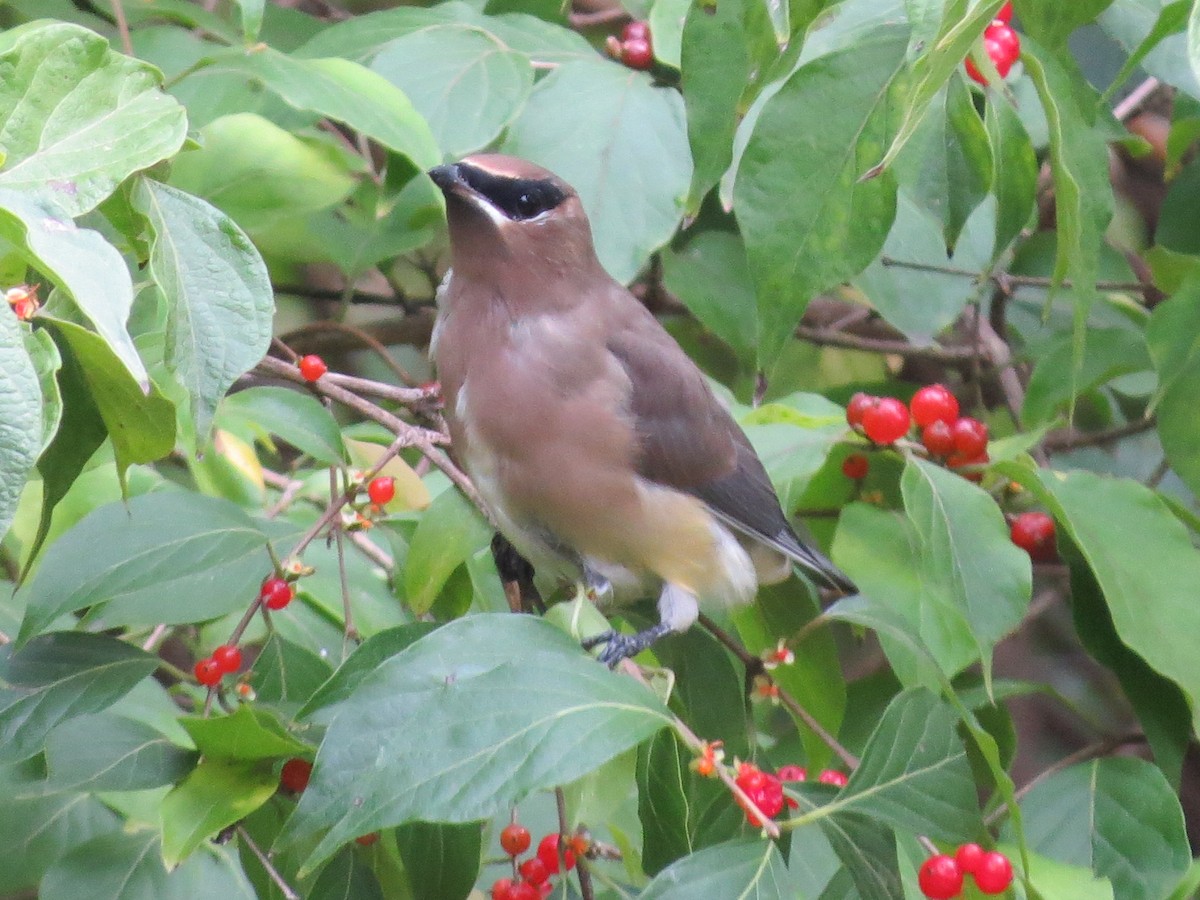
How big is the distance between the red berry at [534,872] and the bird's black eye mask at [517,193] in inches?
43.6

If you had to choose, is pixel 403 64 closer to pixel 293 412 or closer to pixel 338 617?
pixel 293 412

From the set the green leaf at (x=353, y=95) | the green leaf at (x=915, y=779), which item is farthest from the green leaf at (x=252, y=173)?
the green leaf at (x=915, y=779)

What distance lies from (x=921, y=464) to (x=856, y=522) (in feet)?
0.47

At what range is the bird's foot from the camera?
195 cm

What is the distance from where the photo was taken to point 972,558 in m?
2.17

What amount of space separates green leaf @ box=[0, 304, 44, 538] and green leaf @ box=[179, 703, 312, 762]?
1.77 feet

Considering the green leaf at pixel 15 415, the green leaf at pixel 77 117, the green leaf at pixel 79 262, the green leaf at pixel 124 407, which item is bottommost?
the green leaf at pixel 124 407

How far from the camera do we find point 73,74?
4.80ft

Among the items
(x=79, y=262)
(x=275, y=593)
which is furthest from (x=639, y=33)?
(x=79, y=262)

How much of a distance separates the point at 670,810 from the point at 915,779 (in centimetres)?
29

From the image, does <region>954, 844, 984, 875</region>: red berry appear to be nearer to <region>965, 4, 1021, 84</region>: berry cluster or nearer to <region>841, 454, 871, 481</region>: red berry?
<region>841, 454, 871, 481</region>: red berry

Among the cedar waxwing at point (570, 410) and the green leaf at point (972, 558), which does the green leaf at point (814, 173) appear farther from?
the cedar waxwing at point (570, 410)

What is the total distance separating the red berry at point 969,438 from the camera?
2.49 m

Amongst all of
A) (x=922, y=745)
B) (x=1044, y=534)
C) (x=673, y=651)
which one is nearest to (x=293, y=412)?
(x=673, y=651)
